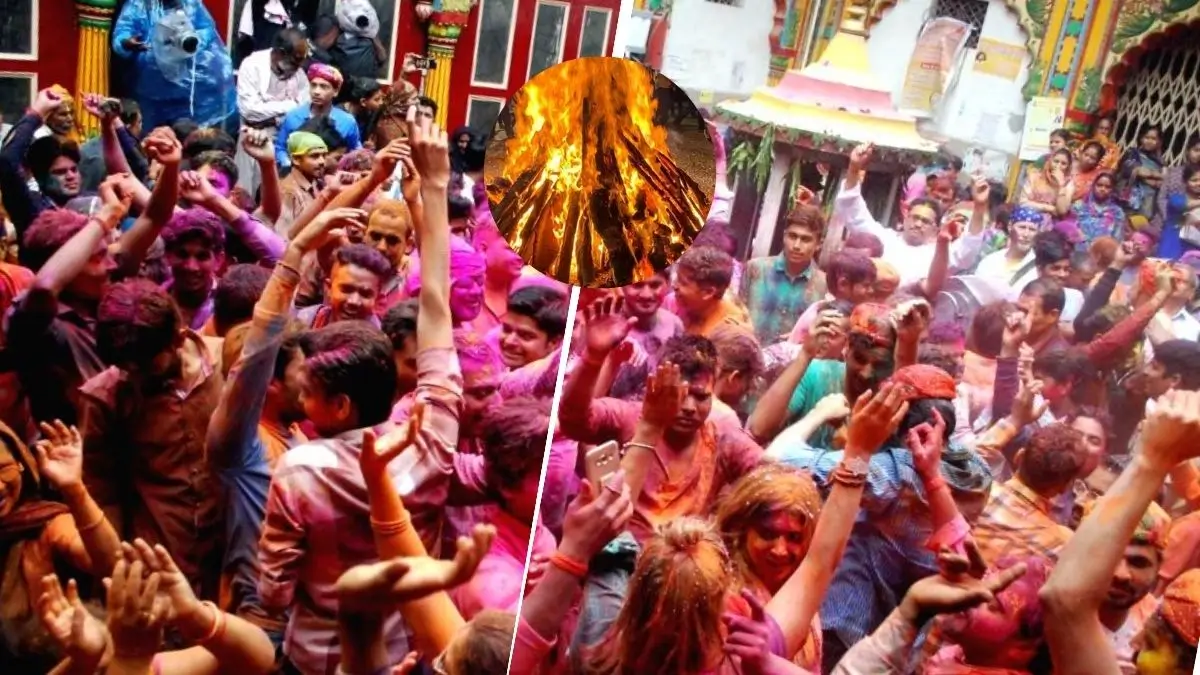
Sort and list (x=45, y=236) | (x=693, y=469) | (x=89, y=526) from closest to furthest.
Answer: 1. (x=45, y=236)
2. (x=89, y=526)
3. (x=693, y=469)

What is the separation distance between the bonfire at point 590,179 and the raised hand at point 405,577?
738mm

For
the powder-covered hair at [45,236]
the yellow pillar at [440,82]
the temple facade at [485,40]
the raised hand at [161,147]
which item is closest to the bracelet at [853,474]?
the temple facade at [485,40]

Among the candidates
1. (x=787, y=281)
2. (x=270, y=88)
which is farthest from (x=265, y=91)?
(x=787, y=281)

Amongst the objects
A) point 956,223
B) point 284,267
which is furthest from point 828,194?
point 284,267

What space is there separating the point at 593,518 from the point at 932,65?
4.81ft

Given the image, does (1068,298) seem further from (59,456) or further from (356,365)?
(59,456)

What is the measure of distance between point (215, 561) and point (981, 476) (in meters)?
1.97

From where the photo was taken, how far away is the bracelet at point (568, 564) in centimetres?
362

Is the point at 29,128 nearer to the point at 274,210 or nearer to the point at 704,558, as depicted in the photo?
the point at 274,210

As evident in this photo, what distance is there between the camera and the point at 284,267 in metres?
3.23

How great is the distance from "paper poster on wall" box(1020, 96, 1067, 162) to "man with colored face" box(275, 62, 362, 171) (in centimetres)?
172

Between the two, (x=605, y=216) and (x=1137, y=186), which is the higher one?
(x=1137, y=186)

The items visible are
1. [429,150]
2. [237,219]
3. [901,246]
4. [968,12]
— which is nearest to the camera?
[237,219]

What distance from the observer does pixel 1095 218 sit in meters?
3.55
